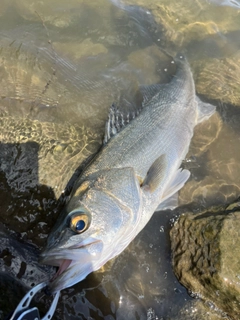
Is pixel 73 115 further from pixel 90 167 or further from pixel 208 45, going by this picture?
pixel 208 45

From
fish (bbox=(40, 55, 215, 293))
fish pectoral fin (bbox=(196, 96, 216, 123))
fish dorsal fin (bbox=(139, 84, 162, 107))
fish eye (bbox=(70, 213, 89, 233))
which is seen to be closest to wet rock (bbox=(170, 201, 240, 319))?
fish (bbox=(40, 55, 215, 293))

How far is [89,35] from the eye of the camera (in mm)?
6102

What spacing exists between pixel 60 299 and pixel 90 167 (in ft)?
4.82

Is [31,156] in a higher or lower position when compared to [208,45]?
lower

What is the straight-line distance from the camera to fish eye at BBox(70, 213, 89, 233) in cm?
290

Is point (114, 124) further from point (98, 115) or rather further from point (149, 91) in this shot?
point (149, 91)

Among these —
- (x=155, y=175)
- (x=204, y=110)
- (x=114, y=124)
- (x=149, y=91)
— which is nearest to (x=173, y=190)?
(x=155, y=175)

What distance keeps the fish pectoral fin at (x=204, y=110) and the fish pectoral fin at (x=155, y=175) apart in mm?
1331

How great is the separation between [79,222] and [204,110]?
9.50ft

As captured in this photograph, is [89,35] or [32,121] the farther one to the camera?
[89,35]

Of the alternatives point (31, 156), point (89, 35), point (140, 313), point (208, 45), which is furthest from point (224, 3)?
point (140, 313)

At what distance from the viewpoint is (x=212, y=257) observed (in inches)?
130

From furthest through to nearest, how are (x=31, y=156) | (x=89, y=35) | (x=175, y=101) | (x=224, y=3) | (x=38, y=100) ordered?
1. (x=224, y=3)
2. (x=89, y=35)
3. (x=38, y=100)
4. (x=175, y=101)
5. (x=31, y=156)

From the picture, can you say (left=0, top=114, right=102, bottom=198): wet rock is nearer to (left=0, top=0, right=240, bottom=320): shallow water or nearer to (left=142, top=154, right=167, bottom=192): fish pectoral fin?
(left=0, top=0, right=240, bottom=320): shallow water
